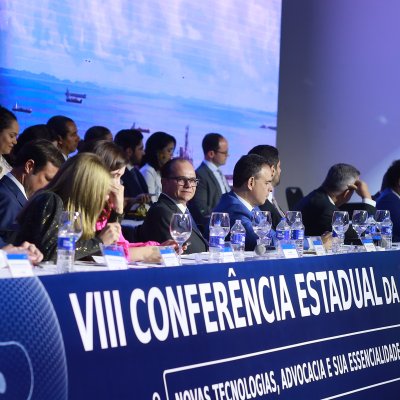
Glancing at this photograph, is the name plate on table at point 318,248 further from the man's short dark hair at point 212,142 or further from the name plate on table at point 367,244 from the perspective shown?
the man's short dark hair at point 212,142

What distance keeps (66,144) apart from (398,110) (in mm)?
4857

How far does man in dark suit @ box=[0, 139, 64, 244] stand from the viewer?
13.2 ft

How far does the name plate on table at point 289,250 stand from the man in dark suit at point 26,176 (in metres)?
1.13

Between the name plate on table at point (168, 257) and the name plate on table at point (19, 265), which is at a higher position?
the name plate on table at point (168, 257)

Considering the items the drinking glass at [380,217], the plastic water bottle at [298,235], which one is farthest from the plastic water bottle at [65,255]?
the drinking glass at [380,217]

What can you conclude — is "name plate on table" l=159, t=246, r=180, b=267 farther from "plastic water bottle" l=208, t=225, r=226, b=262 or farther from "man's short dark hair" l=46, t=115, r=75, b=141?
"man's short dark hair" l=46, t=115, r=75, b=141

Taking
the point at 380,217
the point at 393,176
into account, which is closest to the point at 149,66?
the point at 393,176

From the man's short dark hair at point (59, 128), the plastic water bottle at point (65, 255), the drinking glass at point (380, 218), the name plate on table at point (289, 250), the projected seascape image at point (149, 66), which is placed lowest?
the plastic water bottle at point (65, 255)

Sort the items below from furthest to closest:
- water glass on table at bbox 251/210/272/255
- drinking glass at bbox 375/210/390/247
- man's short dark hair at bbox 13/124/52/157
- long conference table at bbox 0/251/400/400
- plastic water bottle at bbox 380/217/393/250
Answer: man's short dark hair at bbox 13/124/52/157 < drinking glass at bbox 375/210/390/247 < plastic water bottle at bbox 380/217/393/250 < water glass on table at bbox 251/210/272/255 < long conference table at bbox 0/251/400/400

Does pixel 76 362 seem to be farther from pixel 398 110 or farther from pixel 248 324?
pixel 398 110

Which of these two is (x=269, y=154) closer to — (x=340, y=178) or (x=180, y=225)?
(x=340, y=178)

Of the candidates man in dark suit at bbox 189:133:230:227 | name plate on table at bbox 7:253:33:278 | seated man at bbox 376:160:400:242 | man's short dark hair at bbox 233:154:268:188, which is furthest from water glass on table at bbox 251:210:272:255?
man in dark suit at bbox 189:133:230:227

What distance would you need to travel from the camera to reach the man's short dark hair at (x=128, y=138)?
716 centimetres

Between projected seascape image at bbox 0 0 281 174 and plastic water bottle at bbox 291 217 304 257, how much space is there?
3.26 meters
